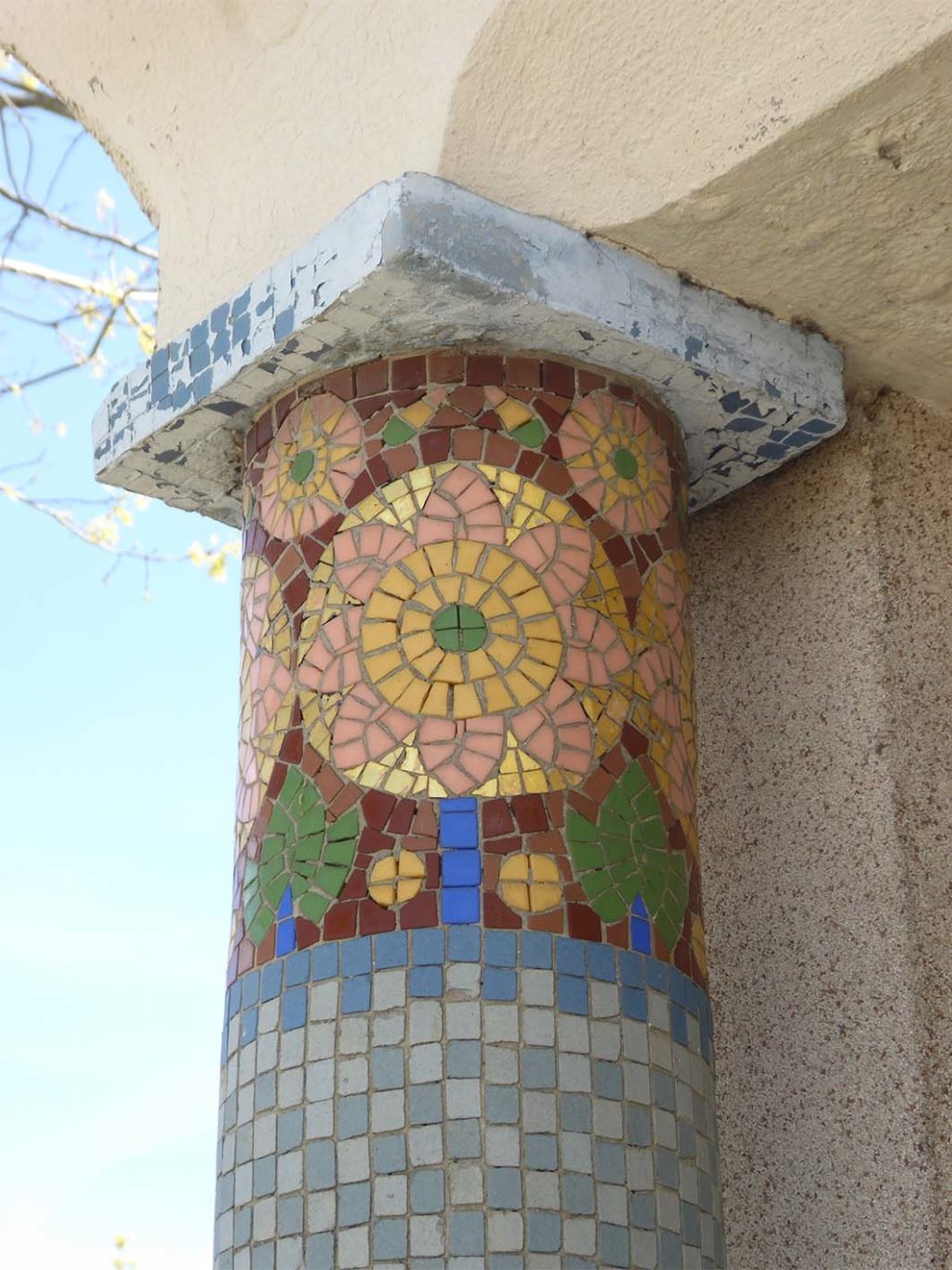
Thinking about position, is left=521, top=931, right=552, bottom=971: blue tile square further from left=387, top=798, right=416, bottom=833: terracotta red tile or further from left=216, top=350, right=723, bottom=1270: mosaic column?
left=387, top=798, right=416, bottom=833: terracotta red tile

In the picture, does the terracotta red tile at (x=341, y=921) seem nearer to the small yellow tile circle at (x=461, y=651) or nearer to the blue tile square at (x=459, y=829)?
the blue tile square at (x=459, y=829)

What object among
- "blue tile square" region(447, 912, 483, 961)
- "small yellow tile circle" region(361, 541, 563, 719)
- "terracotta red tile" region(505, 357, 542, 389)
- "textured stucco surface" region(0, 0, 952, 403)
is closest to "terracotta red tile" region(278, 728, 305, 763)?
"small yellow tile circle" region(361, 541, 563, 719)

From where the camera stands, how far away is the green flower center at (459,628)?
2.35 m

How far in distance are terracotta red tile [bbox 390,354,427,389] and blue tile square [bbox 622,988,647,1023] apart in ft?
2.81

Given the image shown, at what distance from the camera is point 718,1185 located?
2.33 m

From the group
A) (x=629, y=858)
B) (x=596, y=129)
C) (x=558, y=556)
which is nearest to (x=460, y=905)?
(x=629, y=858)

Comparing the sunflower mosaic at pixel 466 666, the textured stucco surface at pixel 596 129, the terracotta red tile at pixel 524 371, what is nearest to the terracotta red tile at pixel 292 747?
the sunflower mosaic at pixel 466 666

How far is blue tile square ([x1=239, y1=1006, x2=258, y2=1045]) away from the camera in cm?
231

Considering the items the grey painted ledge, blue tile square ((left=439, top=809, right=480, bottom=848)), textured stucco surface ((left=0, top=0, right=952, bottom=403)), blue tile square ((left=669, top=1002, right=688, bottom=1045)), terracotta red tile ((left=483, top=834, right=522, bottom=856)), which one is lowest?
blue tile square ((left=669, top=1002, right=688, bottom=1045))

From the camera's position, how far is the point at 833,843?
2.62 metres

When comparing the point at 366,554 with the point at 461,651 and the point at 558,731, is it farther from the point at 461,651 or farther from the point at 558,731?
the point at 558,731

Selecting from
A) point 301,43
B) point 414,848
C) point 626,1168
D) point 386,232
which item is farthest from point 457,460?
point 626,1168

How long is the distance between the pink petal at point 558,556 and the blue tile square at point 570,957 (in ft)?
1.47

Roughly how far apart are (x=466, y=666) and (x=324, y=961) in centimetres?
41
